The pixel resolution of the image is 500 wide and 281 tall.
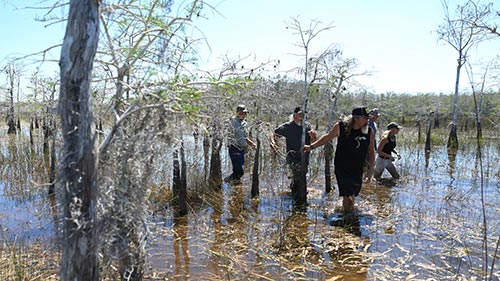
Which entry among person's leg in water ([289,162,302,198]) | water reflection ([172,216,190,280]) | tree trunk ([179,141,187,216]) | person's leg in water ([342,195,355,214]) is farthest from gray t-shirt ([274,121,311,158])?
water reflection ([172,216,190,280])

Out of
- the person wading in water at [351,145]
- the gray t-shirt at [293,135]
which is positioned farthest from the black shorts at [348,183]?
the gray t-shirt at [293,135]

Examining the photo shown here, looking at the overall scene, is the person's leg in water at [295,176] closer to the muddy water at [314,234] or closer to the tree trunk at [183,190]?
the muddy water at [314,234]

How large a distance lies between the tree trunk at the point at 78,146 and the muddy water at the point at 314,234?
73 cm

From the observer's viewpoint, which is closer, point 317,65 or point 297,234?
point 297,234

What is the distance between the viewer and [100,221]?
96.7 inches

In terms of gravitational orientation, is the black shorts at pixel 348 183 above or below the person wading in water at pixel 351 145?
below

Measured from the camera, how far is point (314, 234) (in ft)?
16.9

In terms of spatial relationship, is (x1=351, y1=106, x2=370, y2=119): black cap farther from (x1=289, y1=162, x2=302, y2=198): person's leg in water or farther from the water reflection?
the water reflection

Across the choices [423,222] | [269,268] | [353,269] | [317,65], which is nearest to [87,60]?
[269,268]

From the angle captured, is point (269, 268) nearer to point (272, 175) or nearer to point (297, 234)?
point (297, 234)

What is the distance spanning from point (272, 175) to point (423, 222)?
13.5 ft

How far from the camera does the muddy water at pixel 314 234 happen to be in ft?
13.8

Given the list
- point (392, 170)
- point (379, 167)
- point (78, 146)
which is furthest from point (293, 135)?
point (78, 146)

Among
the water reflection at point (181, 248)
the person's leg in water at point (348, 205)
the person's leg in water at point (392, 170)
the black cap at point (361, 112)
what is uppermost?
the black cap at point (361, 112)
